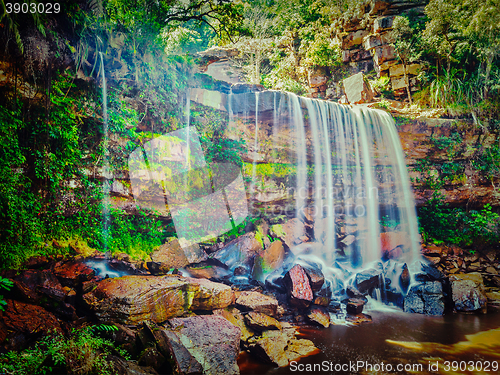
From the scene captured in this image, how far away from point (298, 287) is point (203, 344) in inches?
109

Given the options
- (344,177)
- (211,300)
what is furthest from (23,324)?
(344,177)

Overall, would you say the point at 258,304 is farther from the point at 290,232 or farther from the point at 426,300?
the point at 426,300

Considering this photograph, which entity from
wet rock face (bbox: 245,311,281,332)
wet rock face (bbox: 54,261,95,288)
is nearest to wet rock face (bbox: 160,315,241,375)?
wet rock face (bbox: 245,311,281,332)

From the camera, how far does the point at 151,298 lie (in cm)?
428

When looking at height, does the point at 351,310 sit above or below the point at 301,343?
below

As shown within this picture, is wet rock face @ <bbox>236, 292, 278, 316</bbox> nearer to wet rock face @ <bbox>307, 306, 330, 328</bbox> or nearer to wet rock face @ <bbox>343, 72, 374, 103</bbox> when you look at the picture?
wet rock face @ <bbox>307, 306, 330, 328</bbox>

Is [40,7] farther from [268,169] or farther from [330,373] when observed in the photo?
[330,373]

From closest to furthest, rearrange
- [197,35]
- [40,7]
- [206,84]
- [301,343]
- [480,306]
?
1. [301,343]
2. [40,7]
3. [480,306]
4. [206,84]
5. [197,35]

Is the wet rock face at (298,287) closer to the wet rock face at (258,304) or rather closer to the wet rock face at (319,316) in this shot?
the wet rock face at (319,316)

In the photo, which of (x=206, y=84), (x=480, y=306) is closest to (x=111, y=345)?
Result: (x=206, y=84)

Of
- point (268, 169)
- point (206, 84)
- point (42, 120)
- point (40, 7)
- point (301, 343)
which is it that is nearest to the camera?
point (301, 343)

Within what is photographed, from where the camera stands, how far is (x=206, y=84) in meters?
8.27

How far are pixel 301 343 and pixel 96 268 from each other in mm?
4869

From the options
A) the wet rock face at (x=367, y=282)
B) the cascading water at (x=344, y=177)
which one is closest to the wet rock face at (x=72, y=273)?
the cascading water at (x=344, y=177)
